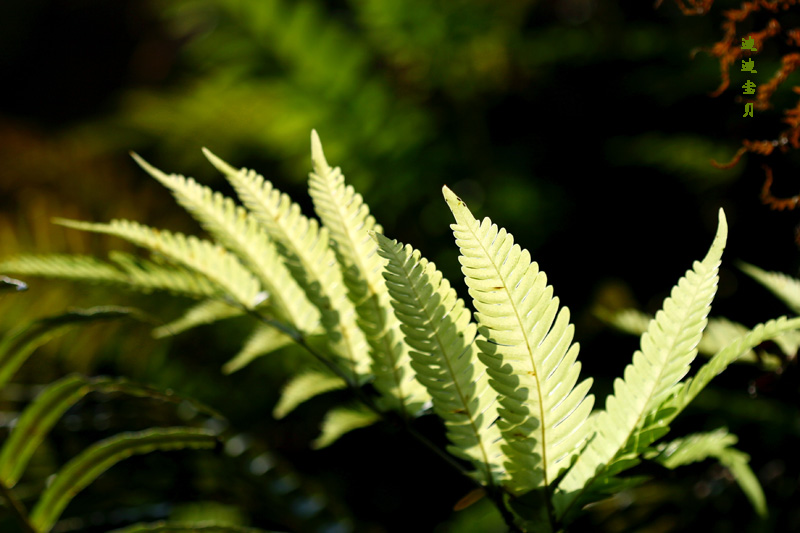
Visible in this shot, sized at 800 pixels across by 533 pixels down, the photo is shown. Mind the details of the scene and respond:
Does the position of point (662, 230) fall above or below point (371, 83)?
below

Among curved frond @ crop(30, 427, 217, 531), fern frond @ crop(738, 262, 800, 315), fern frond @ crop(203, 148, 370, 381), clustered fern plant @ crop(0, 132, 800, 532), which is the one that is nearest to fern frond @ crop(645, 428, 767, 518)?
clustered fern plant @ crop(0, 132, 800, 532)

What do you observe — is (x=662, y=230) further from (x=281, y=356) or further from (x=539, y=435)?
(x=539, y=435)

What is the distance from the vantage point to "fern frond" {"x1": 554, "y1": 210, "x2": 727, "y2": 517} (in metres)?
0.30

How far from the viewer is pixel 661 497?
0.74m

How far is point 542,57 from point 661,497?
0.92 m

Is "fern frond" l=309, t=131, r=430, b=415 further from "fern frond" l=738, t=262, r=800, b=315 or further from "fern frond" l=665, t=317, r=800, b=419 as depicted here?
"fern frond" l=738, t=262, r=800, b=315

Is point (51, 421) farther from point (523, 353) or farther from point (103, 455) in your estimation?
point (523, 353)

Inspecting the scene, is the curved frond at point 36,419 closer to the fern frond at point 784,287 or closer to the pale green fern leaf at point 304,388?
the pale green fern leaf at point 304,388

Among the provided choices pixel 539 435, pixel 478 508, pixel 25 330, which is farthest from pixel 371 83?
pixel 539 435

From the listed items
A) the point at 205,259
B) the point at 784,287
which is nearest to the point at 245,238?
the point at 205,259

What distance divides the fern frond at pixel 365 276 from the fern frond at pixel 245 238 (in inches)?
3.0

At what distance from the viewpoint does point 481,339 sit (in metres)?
0.31

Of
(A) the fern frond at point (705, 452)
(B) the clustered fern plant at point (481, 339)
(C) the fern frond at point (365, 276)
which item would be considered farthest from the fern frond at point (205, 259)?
(A) the fern frond at point (705, 452)

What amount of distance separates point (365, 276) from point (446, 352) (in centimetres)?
9
